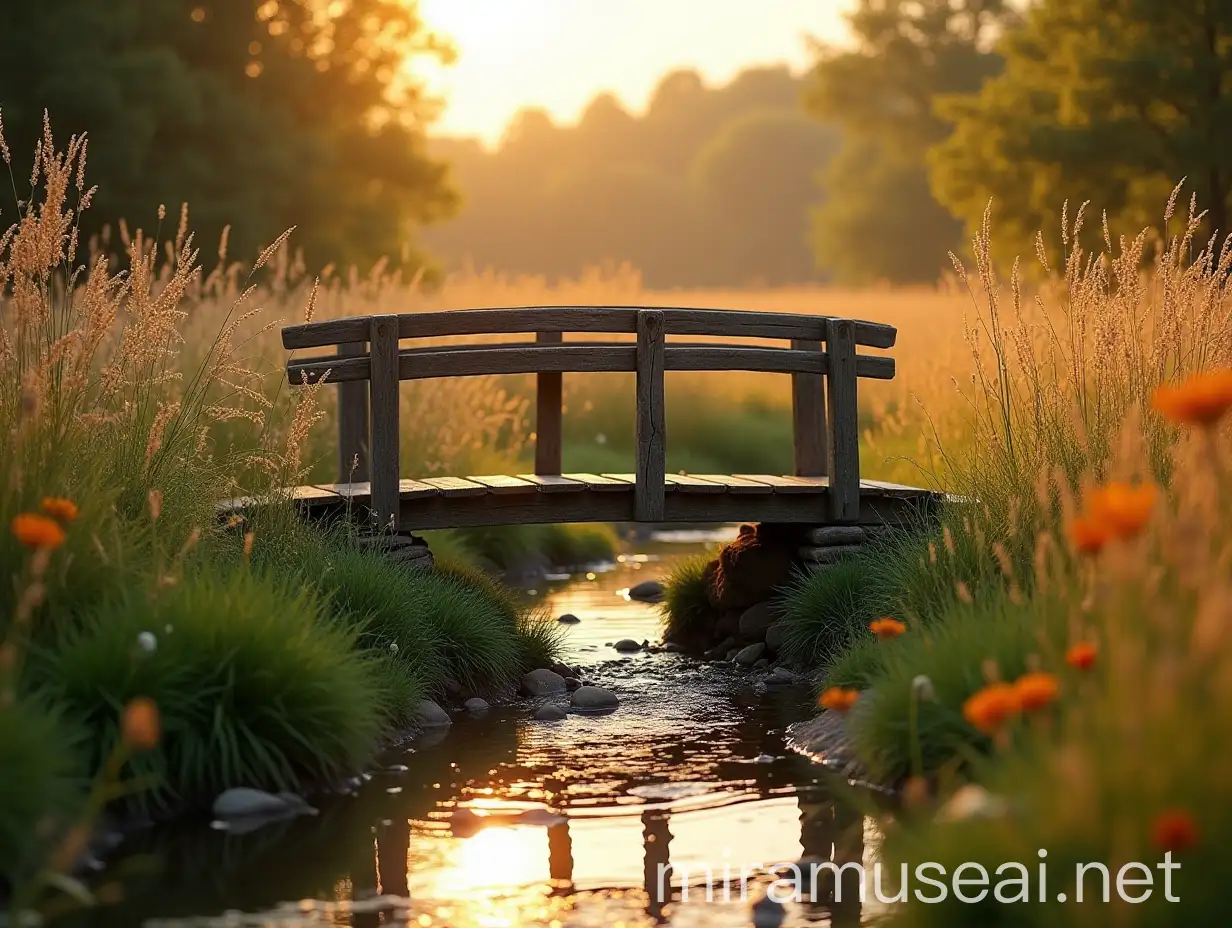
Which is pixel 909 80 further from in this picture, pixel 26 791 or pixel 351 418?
pixel 26 791

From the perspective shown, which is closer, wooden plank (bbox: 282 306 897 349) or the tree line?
wooden plank (bbox: 282 306 897 349)

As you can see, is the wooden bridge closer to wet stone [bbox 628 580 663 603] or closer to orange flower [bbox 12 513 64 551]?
wet stone [bbox 628 580 663 603]

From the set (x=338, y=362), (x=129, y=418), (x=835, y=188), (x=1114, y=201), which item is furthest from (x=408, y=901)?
(x=835, y=188)

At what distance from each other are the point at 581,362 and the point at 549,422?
730 millimetres

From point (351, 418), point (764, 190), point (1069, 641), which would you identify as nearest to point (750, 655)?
point (351, 418)

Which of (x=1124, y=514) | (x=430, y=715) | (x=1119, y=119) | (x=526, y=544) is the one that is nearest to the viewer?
(x=1124, y=514)

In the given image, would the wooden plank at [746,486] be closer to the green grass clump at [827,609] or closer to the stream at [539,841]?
the green grass clump at [827,609]

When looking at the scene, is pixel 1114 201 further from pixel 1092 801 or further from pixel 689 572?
pixel 1092 801

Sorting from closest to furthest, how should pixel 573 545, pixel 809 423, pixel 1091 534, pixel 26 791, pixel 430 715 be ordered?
pixel 1091 534
pixel 26 791
pixel 430 715
pixel 809 423
pixel 573 545

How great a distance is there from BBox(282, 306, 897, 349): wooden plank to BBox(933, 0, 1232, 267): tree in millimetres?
9045

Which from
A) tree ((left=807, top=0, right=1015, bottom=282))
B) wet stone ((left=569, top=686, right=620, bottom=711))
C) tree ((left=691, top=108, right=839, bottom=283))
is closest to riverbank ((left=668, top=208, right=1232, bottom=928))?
wet stone ((left=569, top=686, right=620, bottom=711))

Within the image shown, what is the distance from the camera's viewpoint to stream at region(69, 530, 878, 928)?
4426 millimetres

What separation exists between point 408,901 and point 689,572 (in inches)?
203

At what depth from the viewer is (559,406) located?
9234mm
